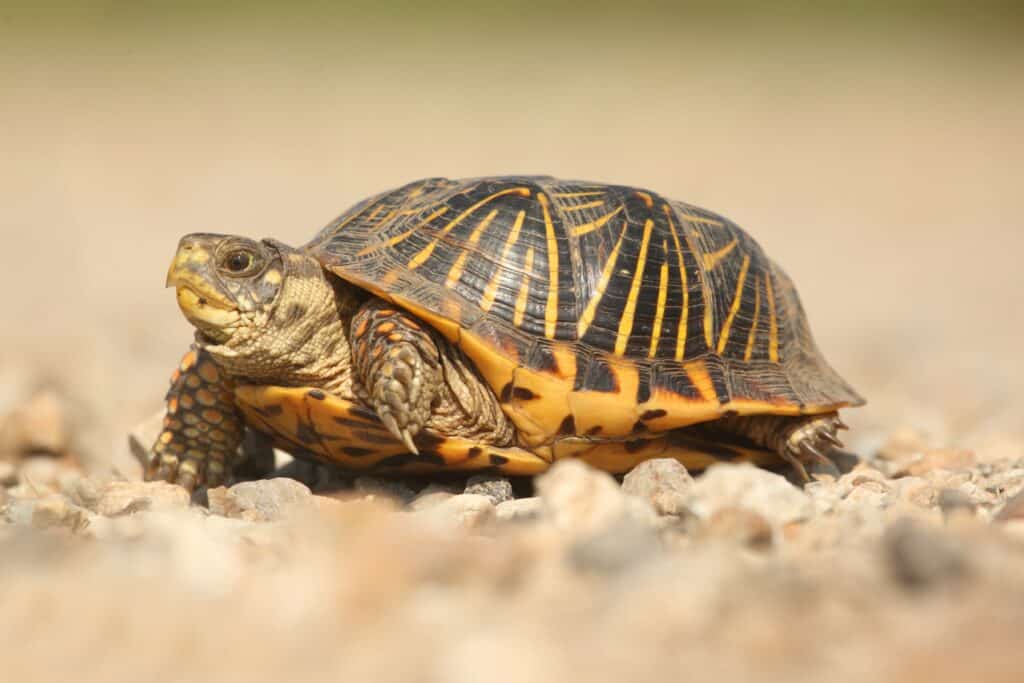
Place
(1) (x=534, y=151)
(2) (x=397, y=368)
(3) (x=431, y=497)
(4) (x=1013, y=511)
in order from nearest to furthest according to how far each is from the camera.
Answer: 1. (4) (x=1013, y=511)
2. (2) (x=397, y=368)
3. (3) (x=431, y=497)
4. (1) (x=534, y=151)

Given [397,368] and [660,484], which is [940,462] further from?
[397,368]

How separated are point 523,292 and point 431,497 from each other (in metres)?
0.77

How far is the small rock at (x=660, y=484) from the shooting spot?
2.88 m

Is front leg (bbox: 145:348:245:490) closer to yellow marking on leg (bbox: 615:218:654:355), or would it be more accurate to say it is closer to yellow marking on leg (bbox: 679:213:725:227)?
yellow marking on leg (bbox: 615:218:654:355)

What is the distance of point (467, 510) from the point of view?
2.97m

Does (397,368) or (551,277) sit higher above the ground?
(551,277)

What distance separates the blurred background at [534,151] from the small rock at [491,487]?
2067 millimetres


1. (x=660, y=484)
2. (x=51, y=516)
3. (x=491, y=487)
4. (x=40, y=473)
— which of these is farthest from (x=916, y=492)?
(x=40, y=473)

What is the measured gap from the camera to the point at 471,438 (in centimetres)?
347

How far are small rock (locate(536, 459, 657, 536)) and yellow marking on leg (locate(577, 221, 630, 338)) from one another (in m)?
1.29

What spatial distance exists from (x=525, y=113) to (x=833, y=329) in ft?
36.2

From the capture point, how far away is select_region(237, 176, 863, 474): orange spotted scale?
3.40m

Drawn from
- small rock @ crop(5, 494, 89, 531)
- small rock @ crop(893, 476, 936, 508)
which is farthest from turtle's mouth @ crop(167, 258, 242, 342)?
small rock @ crop(893, 476, 936, 508)

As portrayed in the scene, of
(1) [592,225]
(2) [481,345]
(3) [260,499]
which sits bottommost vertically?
(3) [260,499]
